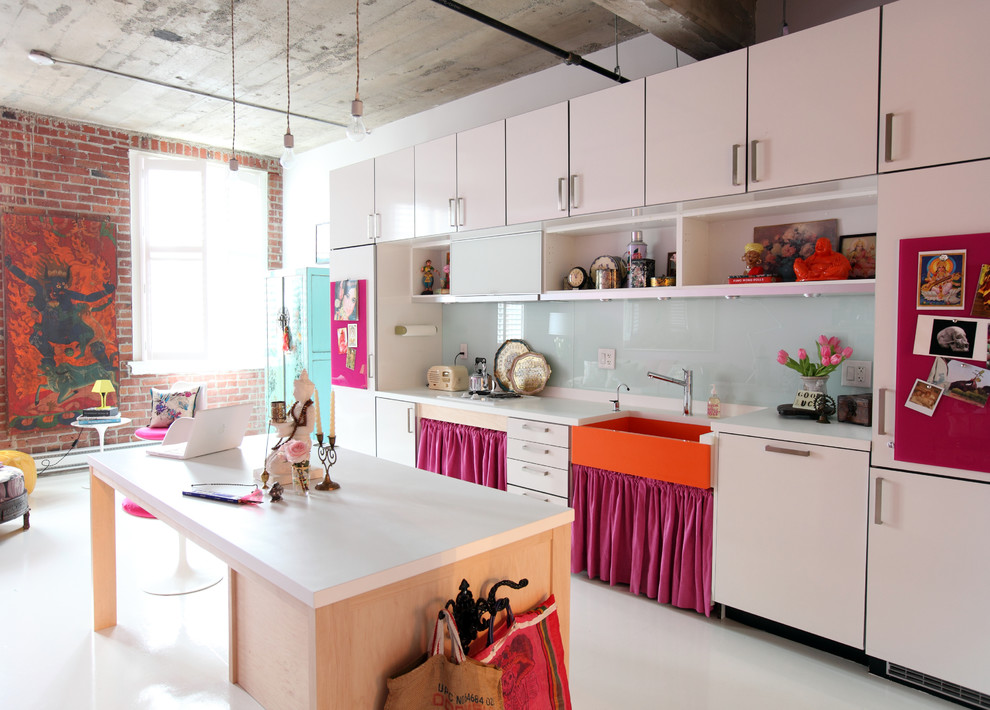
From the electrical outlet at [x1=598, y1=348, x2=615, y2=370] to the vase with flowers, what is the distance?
3.57ft

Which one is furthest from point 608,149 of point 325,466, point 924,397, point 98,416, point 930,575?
point 98,416

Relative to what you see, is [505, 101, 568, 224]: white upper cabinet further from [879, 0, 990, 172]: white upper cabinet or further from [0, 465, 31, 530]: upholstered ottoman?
[0, 465, 31, 530]: upholstered ottoman

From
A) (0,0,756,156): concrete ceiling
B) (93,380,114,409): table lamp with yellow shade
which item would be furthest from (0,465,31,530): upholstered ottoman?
(0,0,756,156): concrete ceiling

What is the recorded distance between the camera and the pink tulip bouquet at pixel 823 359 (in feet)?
9.33

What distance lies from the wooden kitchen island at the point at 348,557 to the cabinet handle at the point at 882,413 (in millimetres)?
1334

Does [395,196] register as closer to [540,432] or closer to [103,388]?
[540,432]

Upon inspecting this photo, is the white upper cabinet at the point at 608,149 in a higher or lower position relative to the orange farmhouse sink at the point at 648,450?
higher

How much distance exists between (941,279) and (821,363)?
778mm

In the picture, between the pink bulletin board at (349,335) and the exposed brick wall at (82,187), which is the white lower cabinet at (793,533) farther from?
the exposed brick wall at (82,187)

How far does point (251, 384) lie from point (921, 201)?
6086mm

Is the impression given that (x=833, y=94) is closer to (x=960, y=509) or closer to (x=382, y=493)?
(x=960, y=509)

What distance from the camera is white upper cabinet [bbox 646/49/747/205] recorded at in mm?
2779

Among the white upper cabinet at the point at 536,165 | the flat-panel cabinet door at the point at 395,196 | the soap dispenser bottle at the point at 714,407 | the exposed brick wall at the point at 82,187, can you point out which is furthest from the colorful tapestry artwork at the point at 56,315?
the soap dispenser bottle at the point at 714,407

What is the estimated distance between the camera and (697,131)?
2.91 m
